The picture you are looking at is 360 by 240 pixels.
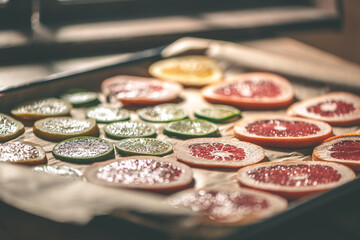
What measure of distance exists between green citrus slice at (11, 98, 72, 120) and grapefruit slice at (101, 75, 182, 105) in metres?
0.26

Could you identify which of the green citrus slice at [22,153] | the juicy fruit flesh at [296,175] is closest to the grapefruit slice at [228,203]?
the juicy fruit flesh at [296,175]

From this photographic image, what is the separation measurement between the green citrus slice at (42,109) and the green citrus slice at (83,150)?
0.33 metres

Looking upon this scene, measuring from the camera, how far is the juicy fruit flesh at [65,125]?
2111 mm

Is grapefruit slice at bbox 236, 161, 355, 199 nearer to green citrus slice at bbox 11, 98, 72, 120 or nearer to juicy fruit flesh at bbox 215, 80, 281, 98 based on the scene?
juicy fruit flesh at bbox 215, 80, 281, 98

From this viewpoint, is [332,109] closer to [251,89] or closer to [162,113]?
[251,89]

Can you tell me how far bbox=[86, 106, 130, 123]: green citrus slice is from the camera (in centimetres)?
228

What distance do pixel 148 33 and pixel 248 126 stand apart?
1541mm

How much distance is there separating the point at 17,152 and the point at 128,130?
1.56ft

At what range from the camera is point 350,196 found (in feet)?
4.83

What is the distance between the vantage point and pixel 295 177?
1.73 meters

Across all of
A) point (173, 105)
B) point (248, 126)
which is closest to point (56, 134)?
point (173, 105)

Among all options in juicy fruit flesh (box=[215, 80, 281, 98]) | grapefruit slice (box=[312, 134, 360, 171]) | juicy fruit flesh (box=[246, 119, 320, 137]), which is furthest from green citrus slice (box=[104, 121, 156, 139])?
grapefruit slice (box=[312, 134, 360, 171])

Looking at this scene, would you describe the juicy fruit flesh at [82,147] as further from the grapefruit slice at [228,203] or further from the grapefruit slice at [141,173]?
the grapefruit slice at [228,203]

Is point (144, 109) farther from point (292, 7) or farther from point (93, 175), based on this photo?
point (292, 7)
